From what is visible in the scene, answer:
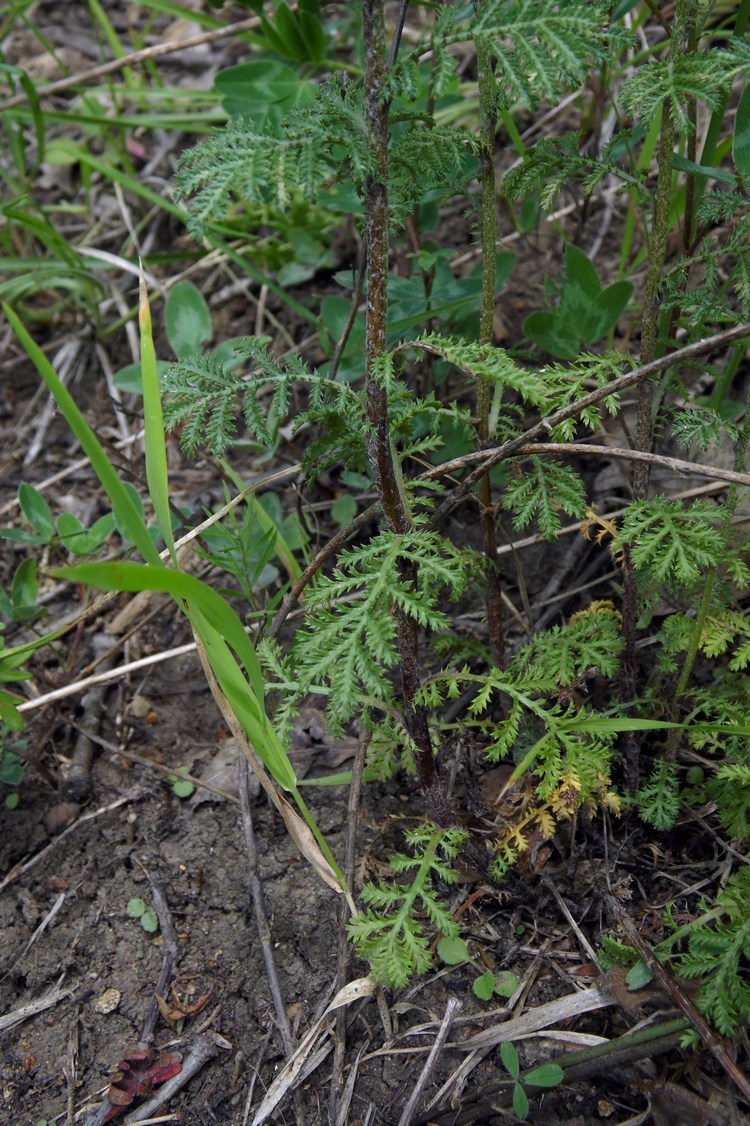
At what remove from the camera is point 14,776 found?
2.18 meters

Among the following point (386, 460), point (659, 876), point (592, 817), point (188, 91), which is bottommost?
point (659, 876)

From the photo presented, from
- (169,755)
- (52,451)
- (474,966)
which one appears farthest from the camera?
(52,451)

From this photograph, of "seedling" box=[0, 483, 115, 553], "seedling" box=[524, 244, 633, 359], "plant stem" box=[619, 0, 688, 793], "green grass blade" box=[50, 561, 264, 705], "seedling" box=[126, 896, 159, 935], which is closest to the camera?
"green grass blade" box=[50, 561, 264, 705]

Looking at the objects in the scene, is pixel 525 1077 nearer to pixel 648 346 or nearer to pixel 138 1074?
pixel 138 1074

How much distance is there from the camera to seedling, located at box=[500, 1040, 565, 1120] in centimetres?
154

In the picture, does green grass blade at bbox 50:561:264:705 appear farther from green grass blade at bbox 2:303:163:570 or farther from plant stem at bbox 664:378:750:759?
plant stem at bbox 664:378:750:759

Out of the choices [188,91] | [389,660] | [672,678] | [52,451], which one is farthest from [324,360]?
[389,660]

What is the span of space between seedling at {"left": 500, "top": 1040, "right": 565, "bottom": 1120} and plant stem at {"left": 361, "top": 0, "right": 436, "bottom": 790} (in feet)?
1.66

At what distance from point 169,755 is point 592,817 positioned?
44.2 inches

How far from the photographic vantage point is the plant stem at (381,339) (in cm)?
130

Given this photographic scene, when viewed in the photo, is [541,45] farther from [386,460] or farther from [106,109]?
[106,109]

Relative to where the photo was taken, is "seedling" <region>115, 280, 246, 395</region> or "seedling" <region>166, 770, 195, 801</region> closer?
"seedling" <region>166, 770, 195, 801</region>

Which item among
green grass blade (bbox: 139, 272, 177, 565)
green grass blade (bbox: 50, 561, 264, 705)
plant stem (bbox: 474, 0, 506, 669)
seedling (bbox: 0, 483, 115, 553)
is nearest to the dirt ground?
seedling (bbox: 0, 483, 115, 553)

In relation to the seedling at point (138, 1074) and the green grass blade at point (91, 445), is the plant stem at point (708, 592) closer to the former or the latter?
the green grass blade at point (91, 445)
